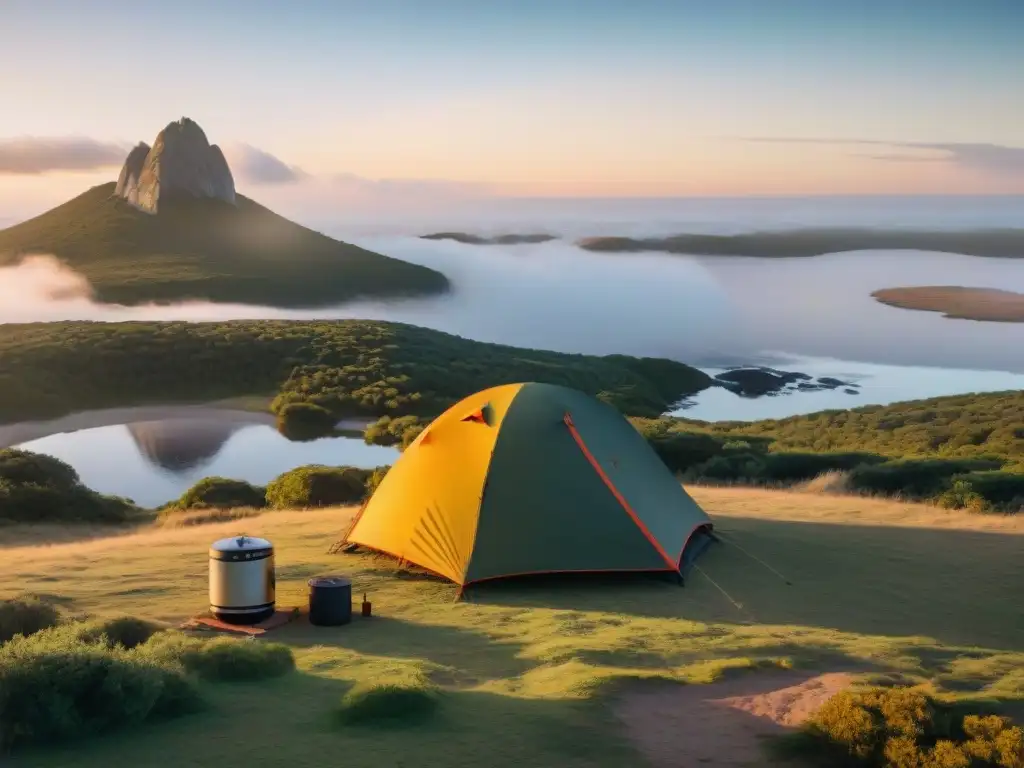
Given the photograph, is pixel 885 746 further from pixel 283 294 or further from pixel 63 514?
pixel 283 294

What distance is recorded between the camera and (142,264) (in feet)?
561

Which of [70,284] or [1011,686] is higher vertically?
[70,284]

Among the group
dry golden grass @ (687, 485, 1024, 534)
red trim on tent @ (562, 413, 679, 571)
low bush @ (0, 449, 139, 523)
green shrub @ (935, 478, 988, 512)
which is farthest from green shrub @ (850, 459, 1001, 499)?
low bush @ (0, 449, 139, 523)

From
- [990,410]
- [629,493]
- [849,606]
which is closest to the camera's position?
[849,606]

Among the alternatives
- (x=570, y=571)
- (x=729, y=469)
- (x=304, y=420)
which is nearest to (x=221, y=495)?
(x=729, y=469)

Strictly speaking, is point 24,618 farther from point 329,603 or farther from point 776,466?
point 776,466

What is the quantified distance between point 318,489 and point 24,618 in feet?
52.0

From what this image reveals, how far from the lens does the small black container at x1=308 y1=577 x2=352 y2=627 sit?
12508 mm

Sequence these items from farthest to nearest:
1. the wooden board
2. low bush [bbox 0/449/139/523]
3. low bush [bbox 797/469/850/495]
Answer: low bush [bbox 0/449/139/523] < low bush [bbox 797/469/850/495] < the wooden board

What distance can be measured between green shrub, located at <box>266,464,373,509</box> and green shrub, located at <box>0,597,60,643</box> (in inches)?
571

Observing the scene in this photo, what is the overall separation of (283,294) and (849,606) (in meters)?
153

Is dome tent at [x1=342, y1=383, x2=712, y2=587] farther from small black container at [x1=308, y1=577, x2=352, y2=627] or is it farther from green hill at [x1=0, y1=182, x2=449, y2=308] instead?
green hill at [x1=0, y1=182, x2=449, y2=308]

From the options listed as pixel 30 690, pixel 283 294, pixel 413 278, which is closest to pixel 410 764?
pixel 30 690

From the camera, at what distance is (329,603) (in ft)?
41.0
